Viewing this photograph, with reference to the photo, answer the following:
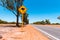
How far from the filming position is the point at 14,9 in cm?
5262

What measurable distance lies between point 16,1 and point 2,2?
3.61 m

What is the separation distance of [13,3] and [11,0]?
0.92 m

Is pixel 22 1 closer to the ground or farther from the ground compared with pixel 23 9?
farther from the ground

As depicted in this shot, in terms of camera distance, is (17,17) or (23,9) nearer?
(23,9)

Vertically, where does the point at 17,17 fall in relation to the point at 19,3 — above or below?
below

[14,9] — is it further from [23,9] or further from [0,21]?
[0,21]

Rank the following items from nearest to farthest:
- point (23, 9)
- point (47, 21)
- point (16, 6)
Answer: point (23, 9)
point (16, 6)
point (47, 21)

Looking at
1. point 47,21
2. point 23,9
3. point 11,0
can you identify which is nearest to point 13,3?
point 11,0

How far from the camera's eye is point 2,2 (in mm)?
52188

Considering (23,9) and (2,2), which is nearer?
(23,9)

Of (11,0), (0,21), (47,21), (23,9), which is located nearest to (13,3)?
(11,0)

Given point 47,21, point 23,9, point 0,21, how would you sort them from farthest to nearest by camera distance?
point 47,21, point 0,21, point 23,9

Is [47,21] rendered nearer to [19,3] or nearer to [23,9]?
[19,3]

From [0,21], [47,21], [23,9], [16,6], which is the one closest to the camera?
[23,9]
